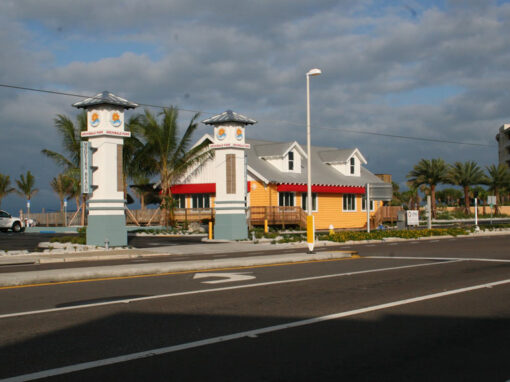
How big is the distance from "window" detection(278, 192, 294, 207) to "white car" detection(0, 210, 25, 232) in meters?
19.5

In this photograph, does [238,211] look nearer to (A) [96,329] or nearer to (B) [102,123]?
(B) [102,123]

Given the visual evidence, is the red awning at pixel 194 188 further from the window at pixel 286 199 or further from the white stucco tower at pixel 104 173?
the white stucco tower at pixel 104 173

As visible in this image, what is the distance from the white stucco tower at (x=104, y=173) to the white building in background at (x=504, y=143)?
8748cm

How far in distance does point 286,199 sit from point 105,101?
20912mm

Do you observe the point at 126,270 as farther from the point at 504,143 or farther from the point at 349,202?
the point at 504,143

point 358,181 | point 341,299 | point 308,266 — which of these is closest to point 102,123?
point 308,266

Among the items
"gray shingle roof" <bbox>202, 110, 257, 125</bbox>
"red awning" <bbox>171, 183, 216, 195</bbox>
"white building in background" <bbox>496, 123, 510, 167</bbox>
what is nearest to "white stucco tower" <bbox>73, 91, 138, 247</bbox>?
"gray shingle roof" <bbox>202, 110, 257, 125</bbox>

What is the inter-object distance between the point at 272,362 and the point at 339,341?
122 cm

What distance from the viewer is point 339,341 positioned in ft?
22.6

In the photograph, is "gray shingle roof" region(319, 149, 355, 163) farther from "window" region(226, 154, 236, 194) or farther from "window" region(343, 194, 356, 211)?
"window" region(226, 154, 236, 194)

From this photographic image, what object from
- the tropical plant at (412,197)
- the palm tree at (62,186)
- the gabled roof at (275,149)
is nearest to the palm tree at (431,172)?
the tropical plant at (412,197)

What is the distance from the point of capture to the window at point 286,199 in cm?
4303

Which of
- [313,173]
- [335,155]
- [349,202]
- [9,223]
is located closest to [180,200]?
[313,173]

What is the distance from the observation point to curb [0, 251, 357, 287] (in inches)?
485
